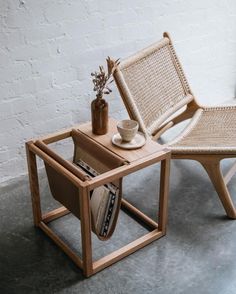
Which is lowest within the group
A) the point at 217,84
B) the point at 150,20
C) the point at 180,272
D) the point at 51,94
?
the point at 180,272

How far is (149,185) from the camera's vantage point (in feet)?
7.72

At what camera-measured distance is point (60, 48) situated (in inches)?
87.7

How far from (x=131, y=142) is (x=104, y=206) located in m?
0.29

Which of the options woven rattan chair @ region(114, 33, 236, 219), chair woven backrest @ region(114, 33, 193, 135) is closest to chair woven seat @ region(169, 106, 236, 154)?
woven rattan chair @ region(114, 33, 236, 219)

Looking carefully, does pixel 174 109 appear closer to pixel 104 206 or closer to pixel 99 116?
pixel 99 116

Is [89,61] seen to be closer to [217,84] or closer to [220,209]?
[220,209]

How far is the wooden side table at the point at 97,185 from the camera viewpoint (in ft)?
5.37

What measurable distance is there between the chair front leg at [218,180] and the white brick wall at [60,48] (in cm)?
82

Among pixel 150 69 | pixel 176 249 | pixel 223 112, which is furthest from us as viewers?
pixel 223 112

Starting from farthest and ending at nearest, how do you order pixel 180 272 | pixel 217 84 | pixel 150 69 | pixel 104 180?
1. pixel 217 84
2. pixel 150 69
3. pixel 180 272
4. pixel 104 180

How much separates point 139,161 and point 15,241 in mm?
685

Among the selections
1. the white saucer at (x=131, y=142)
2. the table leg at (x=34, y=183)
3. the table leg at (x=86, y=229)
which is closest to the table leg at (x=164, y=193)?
the white saucer at (x=131, y=142)

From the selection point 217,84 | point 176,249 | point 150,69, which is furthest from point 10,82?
point 217,84

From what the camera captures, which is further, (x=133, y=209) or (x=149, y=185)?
(x=149, y=185)
